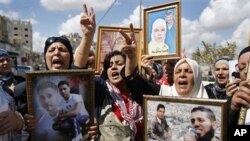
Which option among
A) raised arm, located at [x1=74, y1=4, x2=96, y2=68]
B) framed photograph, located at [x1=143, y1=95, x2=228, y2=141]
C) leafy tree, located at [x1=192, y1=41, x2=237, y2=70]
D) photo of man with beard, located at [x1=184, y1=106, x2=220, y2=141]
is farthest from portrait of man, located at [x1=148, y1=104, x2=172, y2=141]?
leafy tree, located at [x1=192, y1=41, x2=237, y2=70]

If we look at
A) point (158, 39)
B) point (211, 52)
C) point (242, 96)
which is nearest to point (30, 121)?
point (242, 96)

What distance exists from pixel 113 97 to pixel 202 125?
2.76 feet

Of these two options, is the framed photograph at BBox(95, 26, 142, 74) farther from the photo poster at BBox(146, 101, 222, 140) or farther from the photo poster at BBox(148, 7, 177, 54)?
the photo poster at BBox(146, 101, 222, 140)

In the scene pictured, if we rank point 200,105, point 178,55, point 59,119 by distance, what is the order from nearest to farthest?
point 200,105 < point 59,119 < point 178,55

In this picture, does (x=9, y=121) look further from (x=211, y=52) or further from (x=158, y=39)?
(x=211, y=52)

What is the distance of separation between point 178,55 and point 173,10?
475mm

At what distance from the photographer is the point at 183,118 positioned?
2740 mm

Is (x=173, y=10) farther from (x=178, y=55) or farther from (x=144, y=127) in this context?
(x=144, y=127)

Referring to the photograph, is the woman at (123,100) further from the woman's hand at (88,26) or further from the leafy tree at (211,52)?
the leafy tree at (211,52)

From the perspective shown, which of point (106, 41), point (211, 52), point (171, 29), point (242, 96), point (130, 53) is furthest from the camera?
point (211, 52)

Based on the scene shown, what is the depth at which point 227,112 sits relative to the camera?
2516 millimetres

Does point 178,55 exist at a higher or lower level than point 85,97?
higher

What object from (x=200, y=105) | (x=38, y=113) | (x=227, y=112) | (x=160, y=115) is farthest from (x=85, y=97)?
(x=227, y=112)

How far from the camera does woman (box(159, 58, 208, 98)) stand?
288 cm
